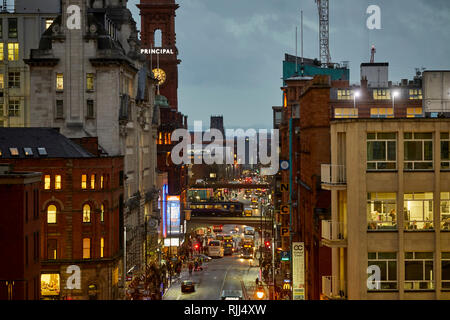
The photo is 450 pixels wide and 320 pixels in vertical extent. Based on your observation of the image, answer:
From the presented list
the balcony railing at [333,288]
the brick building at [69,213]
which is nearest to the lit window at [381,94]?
the brick building at [69,213]

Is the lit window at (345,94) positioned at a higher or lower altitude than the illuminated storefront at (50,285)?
higher

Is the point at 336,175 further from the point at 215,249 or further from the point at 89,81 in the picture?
the point at 215,249

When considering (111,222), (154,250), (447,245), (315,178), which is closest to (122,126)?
(111,222)

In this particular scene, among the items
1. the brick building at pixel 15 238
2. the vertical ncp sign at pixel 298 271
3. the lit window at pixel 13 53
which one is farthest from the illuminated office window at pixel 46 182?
the lit window at pixel 13 53

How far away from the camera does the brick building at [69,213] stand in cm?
6738

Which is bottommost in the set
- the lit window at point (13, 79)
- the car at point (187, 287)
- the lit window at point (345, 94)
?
the car at point (187, 287)

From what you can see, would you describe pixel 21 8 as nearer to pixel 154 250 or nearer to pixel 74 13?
pixel 74 13

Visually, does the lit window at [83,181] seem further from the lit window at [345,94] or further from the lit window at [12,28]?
the lit window at [345,94]

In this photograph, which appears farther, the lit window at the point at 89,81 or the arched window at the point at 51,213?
the lit window at the point at 89,81

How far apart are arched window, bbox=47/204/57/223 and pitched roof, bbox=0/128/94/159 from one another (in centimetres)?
489

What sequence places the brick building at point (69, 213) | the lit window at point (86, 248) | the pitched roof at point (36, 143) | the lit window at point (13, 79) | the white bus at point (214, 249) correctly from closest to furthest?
the brick building at point (69, 213), the pitched roof at point (36, 143), the lit window at point (86, 248), the lit window at point (13, 79), the white bus at point (214, 249)

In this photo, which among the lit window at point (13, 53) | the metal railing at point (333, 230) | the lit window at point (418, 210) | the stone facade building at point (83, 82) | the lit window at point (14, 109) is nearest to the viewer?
the lit window at point (418, 210)

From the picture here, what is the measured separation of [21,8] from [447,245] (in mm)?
76044

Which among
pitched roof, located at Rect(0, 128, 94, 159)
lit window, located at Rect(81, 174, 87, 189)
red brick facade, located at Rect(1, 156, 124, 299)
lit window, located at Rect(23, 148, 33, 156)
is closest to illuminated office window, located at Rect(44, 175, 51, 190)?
red brick facade, located at Rect(1, 156, 124, 299)
